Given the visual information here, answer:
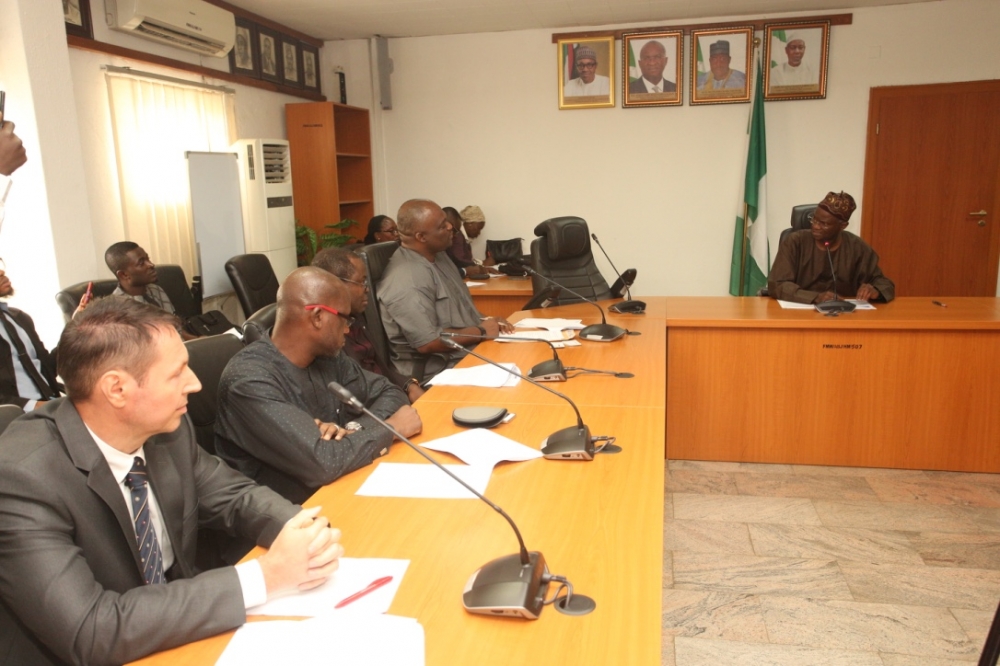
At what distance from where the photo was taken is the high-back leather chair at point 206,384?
1917mm

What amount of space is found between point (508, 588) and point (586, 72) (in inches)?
225

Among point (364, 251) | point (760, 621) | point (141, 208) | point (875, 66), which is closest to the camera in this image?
point (760, 621)

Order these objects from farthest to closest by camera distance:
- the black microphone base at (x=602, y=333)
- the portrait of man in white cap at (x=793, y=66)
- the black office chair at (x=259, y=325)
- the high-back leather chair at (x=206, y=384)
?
the portrait of man in white cap at (x=793, y=66) → the black microphone base at (x=602, y=333) → the black office chair at (x=259, y=325) → the high-back leather chair at (x=206, y=384)

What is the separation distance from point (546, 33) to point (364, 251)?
12.4 ft

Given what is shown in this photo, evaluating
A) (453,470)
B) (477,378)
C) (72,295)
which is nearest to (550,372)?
(477,378)

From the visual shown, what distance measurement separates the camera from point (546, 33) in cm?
625

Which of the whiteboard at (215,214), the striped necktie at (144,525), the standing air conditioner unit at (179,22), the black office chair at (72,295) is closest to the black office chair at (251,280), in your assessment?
the whiteboard at (215,214)

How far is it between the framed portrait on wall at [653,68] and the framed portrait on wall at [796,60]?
683 millimetres

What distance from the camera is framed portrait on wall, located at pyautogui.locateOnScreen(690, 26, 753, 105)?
5.88 m

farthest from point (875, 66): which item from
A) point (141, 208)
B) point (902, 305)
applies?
point (141, 208)

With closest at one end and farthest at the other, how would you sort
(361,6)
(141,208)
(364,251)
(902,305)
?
1. (364,251)
2. (902,305)
3. (141,208)
4. (361,6)

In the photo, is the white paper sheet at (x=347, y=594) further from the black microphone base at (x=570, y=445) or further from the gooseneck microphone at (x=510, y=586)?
the black microphone base at (x=570, y=445)

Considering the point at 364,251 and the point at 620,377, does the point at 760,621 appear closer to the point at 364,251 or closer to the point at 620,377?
the point at 620,377

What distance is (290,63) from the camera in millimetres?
6070
